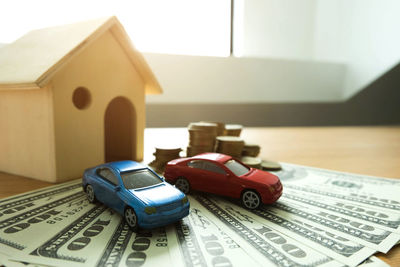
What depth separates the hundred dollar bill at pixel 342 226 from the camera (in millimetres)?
2676

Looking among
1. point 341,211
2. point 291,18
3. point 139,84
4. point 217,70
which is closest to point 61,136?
point 139,84

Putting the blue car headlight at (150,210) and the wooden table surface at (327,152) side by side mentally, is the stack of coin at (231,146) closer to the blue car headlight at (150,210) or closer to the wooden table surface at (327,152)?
the wooden table surface at (327,152)

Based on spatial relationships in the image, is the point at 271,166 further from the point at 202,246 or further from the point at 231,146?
the point at 202,246

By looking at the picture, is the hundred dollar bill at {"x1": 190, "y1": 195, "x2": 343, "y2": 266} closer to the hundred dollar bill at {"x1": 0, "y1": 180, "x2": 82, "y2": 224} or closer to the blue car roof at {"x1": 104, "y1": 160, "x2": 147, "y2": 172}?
the blue car roof at {"x1": 104, "y1": 160, "x2": 147, "y2": 172}

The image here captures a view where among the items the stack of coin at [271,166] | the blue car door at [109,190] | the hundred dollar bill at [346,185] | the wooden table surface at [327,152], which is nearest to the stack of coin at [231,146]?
the stack of coin at [271,166]

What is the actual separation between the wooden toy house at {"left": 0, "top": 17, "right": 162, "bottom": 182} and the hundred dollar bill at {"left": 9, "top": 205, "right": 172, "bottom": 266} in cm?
155

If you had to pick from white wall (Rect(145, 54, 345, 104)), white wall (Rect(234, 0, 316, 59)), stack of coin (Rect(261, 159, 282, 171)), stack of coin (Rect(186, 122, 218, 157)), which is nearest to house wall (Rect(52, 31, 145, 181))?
stack of coin (Rect(186, 122, 218, 157))

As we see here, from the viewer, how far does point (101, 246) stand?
2.48 meters

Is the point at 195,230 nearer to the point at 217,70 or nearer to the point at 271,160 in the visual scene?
the point at 271,160

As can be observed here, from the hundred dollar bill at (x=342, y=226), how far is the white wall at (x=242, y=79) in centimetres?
727

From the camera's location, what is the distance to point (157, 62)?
9820mm

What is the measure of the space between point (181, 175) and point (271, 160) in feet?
8.39

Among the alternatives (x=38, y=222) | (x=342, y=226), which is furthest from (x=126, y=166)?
(x=342, y=226)

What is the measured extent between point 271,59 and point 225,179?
8.49 metres
